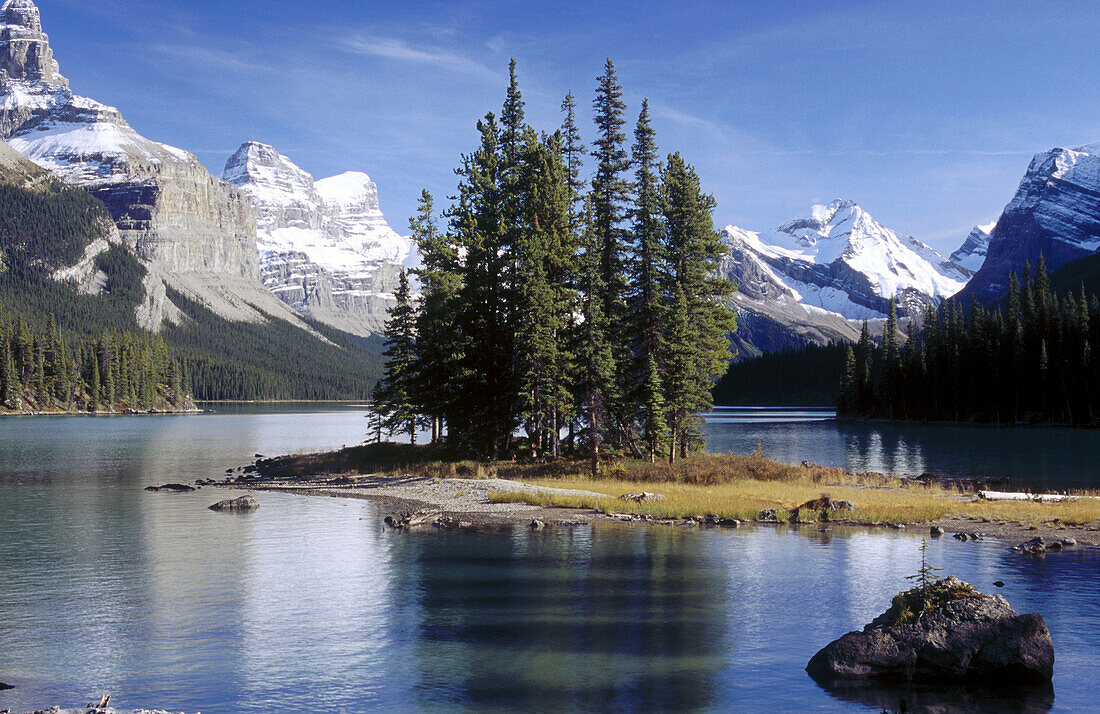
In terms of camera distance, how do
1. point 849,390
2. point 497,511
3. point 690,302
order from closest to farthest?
point 497,511
point 690,302
point 849,390

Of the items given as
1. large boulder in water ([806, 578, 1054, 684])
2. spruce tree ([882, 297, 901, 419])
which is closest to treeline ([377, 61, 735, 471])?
large boulder in water ([806, 578, 1054, 684])

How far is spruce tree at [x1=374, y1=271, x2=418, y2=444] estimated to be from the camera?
63.3 meters

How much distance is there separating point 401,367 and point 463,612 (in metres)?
44.5

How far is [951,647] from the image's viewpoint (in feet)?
53.9

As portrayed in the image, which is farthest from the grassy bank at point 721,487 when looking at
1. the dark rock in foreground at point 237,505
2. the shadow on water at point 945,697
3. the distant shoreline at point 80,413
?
the distant shoreline at point 80,413

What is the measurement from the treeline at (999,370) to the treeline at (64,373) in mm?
170303

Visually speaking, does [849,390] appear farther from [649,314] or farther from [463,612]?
[463,612]

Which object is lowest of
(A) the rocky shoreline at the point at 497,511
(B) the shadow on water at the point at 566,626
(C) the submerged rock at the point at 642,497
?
(B) the shadow on water at the point at 566,626

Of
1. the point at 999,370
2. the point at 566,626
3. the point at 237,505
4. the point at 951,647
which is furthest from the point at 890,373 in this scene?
the point at 951,647

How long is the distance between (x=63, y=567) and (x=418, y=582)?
1312 centimetres

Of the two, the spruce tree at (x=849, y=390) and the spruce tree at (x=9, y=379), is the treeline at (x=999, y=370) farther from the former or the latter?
the spruce tree at (x=9, y=379)

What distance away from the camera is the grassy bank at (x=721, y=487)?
38406 mm

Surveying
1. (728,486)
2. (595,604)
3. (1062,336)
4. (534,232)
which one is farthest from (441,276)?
(1062,336)

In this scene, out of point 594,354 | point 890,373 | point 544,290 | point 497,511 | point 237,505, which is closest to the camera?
point 497,511
